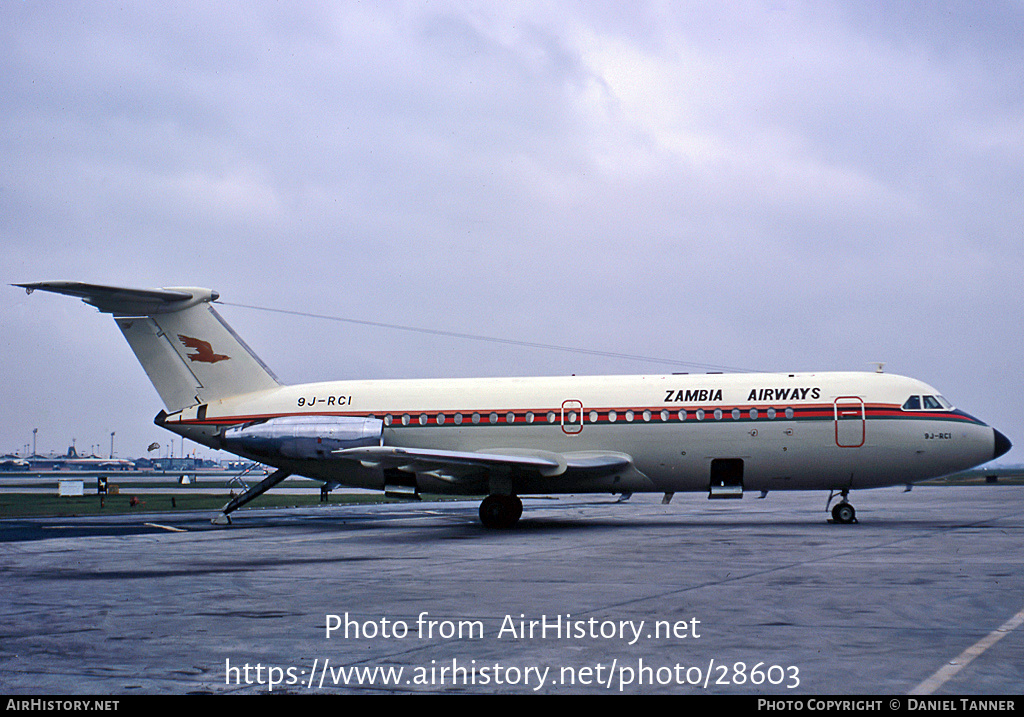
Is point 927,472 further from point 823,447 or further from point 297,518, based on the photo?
point 297,518

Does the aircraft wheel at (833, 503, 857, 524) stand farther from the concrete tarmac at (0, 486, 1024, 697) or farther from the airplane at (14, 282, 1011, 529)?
the concrete tarmac at (0, 486, 1024, 697)

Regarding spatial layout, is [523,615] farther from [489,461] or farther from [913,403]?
[913,403]

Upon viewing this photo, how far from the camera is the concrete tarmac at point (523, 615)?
7750mm

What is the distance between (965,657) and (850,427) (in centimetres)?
1808

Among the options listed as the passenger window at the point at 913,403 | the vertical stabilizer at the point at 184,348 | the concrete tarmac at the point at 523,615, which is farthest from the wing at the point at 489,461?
the passenger window at the point at 913,403

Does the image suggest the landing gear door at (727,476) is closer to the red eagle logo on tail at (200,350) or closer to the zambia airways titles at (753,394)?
the zambia airways titles at (753,394)

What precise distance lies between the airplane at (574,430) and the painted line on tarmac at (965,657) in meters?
15.5

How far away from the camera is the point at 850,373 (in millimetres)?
26844

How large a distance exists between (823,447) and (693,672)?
19.0 metres

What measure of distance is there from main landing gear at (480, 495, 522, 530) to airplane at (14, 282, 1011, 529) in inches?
1.6

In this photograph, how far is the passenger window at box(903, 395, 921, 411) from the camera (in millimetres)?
25750

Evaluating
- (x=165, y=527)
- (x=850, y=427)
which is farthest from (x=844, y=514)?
(x=165, y=527)
